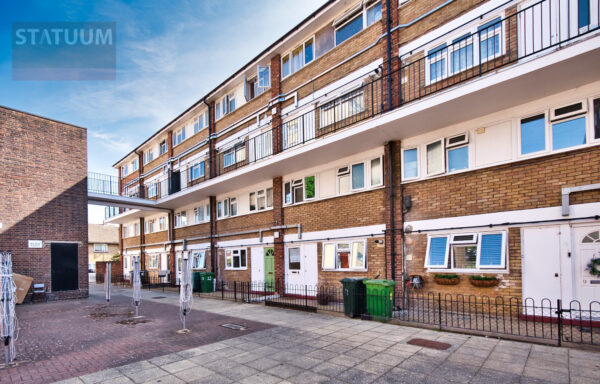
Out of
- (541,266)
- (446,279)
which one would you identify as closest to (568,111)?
(541,266)

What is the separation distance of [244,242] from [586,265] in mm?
13111

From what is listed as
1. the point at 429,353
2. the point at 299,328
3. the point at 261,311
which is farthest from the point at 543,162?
the point at 261,311

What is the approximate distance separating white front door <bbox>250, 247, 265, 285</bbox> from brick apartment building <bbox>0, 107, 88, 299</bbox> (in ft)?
26.9

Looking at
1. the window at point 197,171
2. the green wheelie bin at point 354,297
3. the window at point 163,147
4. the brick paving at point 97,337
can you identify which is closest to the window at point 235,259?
the brick paving at point 97,337

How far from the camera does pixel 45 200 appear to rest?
1546cm

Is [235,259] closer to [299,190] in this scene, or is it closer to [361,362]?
[299,190]

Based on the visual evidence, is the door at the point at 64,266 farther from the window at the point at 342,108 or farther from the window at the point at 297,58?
the window at the point at 342,108

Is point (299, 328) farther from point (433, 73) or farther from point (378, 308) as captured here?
point (433, 73)

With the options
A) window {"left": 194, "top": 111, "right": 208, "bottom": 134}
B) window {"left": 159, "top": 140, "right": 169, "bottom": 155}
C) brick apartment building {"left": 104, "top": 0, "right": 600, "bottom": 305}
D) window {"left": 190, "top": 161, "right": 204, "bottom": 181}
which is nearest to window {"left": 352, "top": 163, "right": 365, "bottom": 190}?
brick apartment building {"left": 104, "top": 0, "right": 600, "bottom": 305}

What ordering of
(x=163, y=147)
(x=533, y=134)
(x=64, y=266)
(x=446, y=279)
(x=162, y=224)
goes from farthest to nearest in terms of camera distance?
(x=163, y=147) < (x=162, y=224) < (x=64, y=266) < (x=446, y=279) < (x=533, y=134)

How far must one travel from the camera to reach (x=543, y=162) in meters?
7.75

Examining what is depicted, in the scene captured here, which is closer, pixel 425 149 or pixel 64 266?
pixel 425 149

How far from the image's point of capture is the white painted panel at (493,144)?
27.3 feet

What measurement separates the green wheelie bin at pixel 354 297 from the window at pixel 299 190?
4.82m
